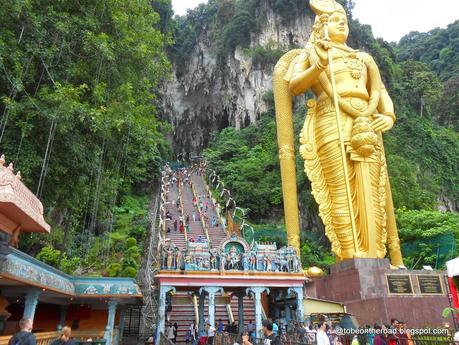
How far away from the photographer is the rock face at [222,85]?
31547 millimetres

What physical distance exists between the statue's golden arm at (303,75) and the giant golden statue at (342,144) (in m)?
0.03

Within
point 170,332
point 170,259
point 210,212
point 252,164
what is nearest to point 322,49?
point 170,259

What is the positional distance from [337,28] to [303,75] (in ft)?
6.71

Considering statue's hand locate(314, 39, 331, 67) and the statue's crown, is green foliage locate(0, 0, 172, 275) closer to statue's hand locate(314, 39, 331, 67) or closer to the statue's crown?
statue's hand locate(314, 39, 331, 67)

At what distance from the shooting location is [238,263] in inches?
365

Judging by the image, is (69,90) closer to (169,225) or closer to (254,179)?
(169,225)

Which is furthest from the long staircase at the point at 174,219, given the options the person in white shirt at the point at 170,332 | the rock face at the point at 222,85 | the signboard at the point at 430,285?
the rock face at the point at 222,85

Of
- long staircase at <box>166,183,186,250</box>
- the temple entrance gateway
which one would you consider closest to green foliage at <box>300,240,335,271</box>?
long staircase at <box>166,183,186,250</box>

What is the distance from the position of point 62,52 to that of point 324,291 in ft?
28.2

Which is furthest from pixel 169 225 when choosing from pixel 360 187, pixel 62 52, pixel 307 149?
pixel 62 52

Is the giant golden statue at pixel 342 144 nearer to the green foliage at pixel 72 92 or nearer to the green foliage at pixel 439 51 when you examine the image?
the green foliage at pixel 72 92

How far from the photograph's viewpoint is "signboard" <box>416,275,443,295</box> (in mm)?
9531

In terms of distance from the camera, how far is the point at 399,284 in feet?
31.3

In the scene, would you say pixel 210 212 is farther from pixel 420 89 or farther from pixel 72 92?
pixel 420 89
